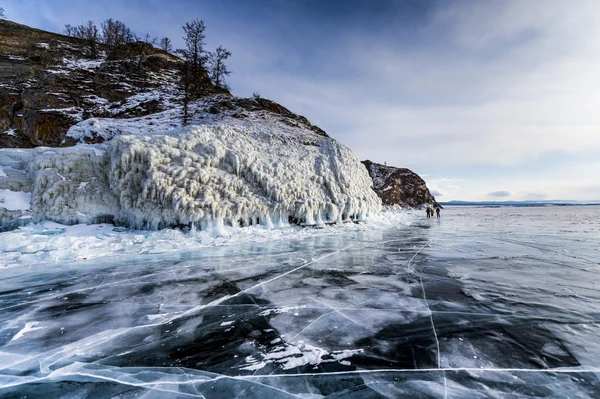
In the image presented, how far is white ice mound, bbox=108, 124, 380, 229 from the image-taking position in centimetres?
1078

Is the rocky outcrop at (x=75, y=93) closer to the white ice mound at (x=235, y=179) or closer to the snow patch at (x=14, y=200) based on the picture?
the white ice mound at (x=235, y=179)

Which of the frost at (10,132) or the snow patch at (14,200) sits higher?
the frost at (10,132)

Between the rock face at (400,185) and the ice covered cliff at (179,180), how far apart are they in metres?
35.0

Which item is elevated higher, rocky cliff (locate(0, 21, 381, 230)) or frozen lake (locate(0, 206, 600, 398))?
rocky cliff (locate(0, 21, 381, 230))

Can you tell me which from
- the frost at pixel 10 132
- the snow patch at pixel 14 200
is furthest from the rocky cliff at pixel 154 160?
the frost at pixel 10 132

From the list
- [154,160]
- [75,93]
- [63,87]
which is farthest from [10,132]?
[154,160]

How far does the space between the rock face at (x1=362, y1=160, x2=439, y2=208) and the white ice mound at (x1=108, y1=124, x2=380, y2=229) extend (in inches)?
1281

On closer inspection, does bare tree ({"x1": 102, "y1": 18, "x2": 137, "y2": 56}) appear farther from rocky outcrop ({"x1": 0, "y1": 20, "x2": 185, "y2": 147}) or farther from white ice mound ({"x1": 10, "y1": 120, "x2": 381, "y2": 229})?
white ice mound ({"x1": 10, "y1": 120, "x2": 381, "y2": 229})

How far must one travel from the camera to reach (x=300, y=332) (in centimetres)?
320

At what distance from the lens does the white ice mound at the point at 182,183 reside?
10.6 meters

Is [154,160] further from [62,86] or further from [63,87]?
[62,86]

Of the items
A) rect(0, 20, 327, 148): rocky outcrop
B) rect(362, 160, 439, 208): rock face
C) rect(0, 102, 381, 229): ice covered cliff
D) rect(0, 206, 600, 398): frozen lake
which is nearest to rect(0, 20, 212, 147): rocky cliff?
rect(0, 20, 327, 148): rocky outcrop

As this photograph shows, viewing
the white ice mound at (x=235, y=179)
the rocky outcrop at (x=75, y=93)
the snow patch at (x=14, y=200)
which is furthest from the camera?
the rocky outcrop at (x=75, y=93)

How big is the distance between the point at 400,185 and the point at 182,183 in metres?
47.6
